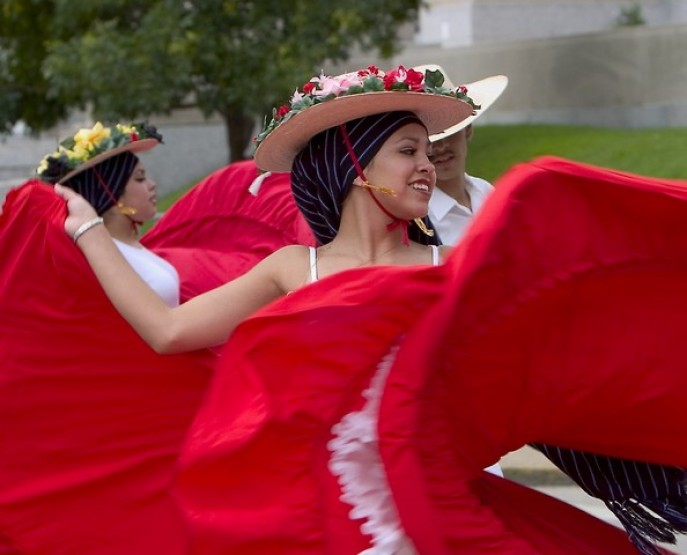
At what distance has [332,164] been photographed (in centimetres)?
349

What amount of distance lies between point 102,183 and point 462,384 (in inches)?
133

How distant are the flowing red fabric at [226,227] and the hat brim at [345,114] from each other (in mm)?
1522

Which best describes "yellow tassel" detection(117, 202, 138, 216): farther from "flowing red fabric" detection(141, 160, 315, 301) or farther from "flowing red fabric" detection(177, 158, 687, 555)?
"flowing red fabric" detection(177, 158, 687, 555)

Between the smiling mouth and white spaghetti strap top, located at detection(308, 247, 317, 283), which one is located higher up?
the smiling mouth

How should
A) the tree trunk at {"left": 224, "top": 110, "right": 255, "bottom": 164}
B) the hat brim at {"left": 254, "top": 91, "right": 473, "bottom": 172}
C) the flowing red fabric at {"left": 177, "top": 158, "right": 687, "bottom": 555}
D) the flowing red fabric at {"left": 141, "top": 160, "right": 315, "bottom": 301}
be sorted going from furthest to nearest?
the tree trunk at {"left": 224, "top": 110, "right": 255, "bottom": 164} → the flowing red fabric at {"left": 141, "top": 160, "right": 315, "bottom": 301} → the hat brim at {"left": 254, "top": 91, "right": 473, "bottom": 172} → the flowing red fabric at {"left": 177, "top": 158, "right": 687, "bottom": 555}

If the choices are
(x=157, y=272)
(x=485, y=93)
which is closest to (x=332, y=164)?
(x=485, y=93)

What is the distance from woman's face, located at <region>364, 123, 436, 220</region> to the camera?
11.2 feet

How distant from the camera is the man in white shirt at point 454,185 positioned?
490cm

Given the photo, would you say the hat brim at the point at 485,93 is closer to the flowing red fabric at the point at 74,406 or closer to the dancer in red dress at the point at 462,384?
the flowing red fabric at the point at 74,406

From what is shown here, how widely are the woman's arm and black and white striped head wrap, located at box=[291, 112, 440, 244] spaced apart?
178 millimetres

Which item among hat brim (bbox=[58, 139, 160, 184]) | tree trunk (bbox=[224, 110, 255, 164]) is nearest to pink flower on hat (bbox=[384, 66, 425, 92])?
hat brim (bbox=[58, 139, 160, 184])

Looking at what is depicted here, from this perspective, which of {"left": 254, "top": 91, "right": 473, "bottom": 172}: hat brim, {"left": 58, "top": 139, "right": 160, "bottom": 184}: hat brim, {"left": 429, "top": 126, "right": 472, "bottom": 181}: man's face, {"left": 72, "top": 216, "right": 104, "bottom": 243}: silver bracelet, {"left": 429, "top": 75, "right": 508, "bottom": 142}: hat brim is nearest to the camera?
{"left": 254, "top": 91, "right": 473, "bottom": 172}: hat brim

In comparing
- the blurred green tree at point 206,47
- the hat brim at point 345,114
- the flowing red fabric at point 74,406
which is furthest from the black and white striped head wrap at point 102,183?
the blurred green tree at point 206,47

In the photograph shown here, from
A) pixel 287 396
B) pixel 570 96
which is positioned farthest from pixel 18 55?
pixel 287 396
